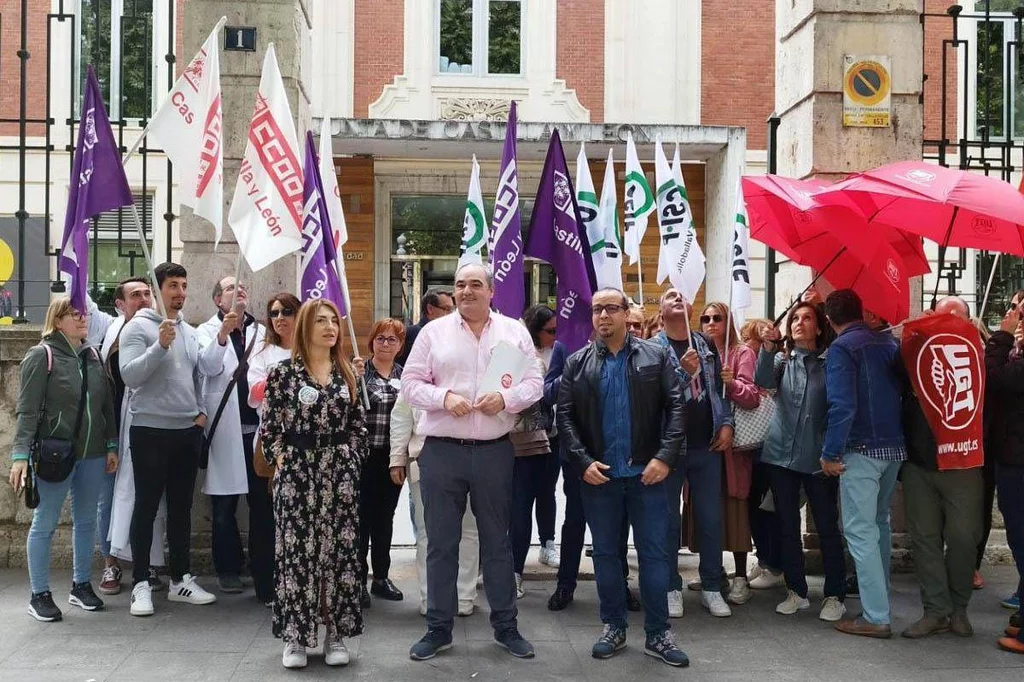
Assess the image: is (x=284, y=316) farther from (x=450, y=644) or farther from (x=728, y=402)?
(x=728, y=402)

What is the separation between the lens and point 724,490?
7133 mm

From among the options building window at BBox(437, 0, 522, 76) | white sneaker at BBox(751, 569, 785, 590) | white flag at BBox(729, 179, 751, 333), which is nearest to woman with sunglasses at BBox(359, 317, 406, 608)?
white flag at BBox(729, 179, 751, 333)

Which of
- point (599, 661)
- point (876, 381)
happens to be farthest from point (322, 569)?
point (876, 381)

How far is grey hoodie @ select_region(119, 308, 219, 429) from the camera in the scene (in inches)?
254

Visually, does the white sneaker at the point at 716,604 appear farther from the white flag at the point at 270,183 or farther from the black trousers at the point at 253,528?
the white flag at the point at 270,183

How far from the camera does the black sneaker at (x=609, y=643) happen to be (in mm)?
5855

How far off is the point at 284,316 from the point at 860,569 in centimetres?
382

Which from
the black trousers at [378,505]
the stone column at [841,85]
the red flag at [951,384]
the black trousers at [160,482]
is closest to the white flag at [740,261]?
the stone column at [841,85]

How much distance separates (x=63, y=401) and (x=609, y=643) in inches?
142

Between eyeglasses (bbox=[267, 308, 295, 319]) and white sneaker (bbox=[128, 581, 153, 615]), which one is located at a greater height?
eyeglasses (bbox=[267, 308, 295, 319])

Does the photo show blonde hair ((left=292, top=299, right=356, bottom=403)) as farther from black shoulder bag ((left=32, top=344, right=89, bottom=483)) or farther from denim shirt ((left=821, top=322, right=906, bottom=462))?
denim shirt ((left=821, top=322, right=906, bottom=462))

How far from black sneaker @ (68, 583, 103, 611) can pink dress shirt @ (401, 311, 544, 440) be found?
Answer: 8.01ft

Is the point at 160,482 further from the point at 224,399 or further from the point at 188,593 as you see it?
the point at 188,593

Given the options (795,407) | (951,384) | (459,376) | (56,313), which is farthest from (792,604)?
(56,313)
